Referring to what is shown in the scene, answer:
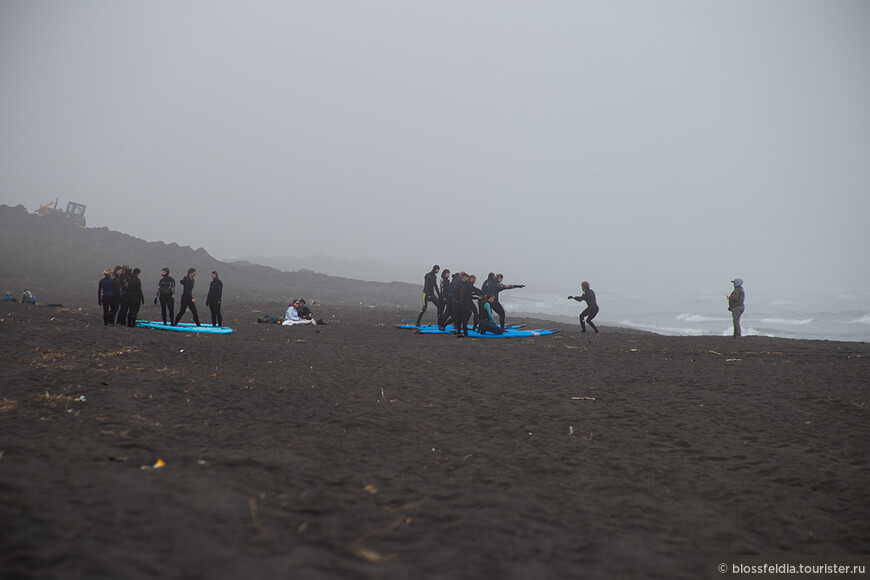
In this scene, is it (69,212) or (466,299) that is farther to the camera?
(69,212)

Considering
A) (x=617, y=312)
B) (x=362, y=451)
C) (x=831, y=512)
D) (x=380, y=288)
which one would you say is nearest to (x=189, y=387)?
(x=362, y=451)

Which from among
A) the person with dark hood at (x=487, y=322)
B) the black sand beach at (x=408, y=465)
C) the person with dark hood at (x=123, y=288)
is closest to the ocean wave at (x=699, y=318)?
the person with dark hood at (x=487, y=322)

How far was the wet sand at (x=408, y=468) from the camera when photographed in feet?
11.2

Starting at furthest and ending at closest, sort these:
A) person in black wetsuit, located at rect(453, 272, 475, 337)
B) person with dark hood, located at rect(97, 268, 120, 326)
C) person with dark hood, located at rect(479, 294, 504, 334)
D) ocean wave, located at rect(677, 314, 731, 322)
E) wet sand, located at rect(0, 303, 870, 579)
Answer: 1. ocean wave, located at rect(677, 314, 731, 322)
2. person with dark hood, located at rect(479, 294, 504, 334)
3. person in black wetsuit, located at rect(453, 272, 475, 337)
4. person with dark hood, located at rect(97, 268, 120, 326)
5. wet sand, located at rect(0, 303, 870, 579)

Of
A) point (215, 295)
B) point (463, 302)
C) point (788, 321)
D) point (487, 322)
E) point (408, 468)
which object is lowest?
point (408, 468)

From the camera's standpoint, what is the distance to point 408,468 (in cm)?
531

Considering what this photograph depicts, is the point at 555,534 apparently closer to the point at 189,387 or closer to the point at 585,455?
the point at 585,455

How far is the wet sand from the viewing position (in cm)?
340

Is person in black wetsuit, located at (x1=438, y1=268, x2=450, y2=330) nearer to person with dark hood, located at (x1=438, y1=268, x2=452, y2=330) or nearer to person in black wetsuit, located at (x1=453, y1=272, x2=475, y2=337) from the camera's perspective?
person with dark hood, located at (x1=438, y1=268, x2=452, y2=330)

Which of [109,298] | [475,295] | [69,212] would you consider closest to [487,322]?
[475,295]

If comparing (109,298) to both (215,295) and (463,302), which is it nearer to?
(215,295)

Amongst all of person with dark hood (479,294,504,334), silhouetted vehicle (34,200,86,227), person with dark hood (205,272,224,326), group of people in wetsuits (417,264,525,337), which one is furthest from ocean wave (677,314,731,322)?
silhouetted vehicle (34,200,86,227)

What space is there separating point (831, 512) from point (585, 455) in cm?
225

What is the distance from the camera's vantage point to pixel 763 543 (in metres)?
4.07
